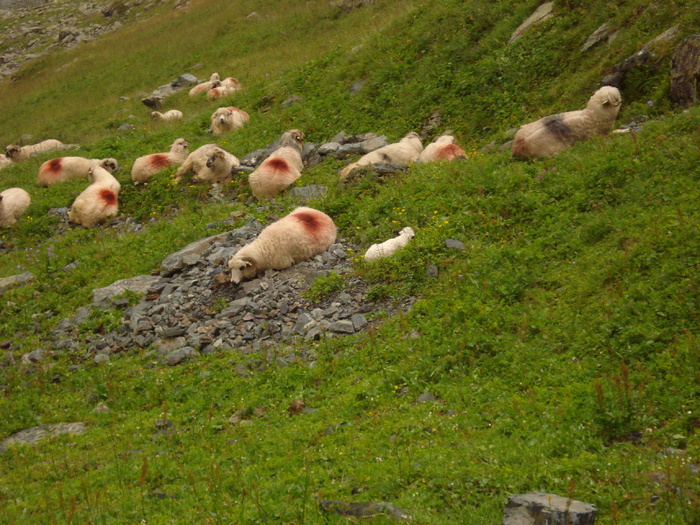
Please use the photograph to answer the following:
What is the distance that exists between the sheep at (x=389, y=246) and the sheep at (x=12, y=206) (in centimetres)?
1214

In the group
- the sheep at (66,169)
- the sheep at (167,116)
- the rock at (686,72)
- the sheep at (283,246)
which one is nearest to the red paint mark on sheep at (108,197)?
the sheep at (66,169)

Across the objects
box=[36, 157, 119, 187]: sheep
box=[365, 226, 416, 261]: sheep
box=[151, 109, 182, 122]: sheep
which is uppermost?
box=[36, 157, 119, 187]: sheep

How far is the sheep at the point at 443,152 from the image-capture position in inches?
533

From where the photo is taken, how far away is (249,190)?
52.7 feet

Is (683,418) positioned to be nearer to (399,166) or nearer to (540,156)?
(540,156)

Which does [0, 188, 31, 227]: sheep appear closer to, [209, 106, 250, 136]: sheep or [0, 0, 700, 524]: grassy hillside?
[0, 0, 700, 524]: grassy hillside

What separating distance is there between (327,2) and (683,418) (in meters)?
30.4

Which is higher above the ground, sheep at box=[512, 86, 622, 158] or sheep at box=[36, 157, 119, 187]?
sheep at box=[36, 157, 119, 187]

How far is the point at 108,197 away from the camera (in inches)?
687

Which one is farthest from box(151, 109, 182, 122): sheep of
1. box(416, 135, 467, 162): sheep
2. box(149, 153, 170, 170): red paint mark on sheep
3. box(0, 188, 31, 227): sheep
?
box(416, 135, 467, 162): sheep

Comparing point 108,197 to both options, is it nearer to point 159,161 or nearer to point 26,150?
point 159,161

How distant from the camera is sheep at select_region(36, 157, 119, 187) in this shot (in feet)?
64.7

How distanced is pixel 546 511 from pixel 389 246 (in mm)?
6631

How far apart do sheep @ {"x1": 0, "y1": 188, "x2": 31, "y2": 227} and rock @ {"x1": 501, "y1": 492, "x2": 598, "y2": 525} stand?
56.5 feet
